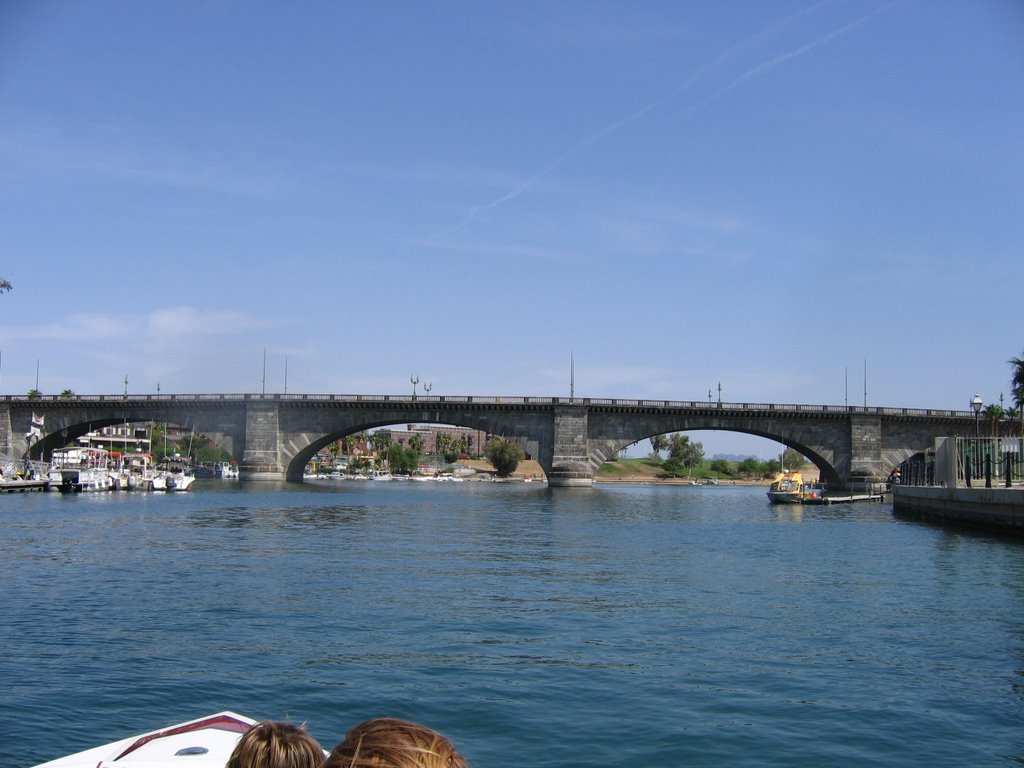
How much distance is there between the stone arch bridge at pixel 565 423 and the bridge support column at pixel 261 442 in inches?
3.6

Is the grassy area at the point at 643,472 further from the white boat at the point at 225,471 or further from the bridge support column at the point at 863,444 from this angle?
the bridge support column at the point at 863,444

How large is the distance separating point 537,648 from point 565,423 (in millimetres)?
70299

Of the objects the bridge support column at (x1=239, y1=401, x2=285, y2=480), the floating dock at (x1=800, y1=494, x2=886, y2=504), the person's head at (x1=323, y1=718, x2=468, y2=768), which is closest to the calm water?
the person's head at (x1=323, y1=718, x2=468, y2=768)

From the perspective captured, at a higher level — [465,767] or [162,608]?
[465,767]

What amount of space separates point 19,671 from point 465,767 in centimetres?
1321

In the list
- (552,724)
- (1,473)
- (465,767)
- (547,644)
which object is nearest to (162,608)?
(547,644)

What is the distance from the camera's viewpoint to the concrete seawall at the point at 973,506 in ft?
124

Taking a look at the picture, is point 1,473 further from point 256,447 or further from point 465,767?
point 465,767

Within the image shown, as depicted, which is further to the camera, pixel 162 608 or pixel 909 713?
pixel 162 608

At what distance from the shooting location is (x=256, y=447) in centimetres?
8869

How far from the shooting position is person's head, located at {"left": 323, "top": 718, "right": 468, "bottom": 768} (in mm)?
2775

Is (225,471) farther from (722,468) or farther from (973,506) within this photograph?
A: (722,468)

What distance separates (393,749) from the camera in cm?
282

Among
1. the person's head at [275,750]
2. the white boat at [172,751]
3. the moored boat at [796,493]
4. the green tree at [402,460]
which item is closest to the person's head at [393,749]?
the person's head at [275,750]
